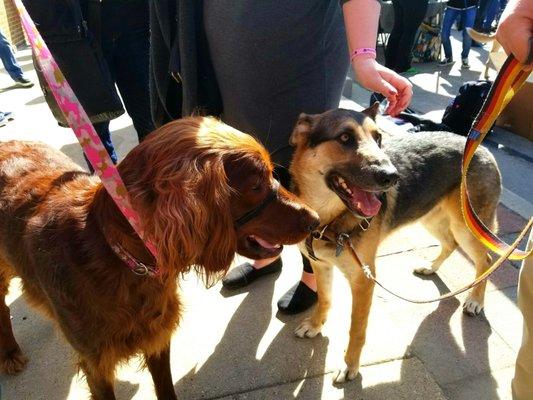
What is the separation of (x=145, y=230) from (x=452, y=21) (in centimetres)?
1014

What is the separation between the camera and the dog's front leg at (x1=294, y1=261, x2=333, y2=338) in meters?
2.86

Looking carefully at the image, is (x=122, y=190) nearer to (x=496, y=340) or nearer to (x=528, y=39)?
(x=528, y=39)

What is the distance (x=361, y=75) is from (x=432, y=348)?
6.24 ft

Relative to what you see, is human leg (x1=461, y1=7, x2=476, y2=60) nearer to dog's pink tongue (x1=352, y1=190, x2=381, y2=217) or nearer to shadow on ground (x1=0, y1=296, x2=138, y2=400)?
dog's pink tongue (x1=352, y1=190, x2=381, y2=217)

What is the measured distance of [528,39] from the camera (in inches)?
55.2

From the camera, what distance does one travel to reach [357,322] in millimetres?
2602

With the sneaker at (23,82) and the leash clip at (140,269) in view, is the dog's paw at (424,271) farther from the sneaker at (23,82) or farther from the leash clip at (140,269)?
the sneaker at (23,82)

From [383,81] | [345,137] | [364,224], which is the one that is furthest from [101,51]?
[364,224]

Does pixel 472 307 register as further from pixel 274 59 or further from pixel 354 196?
pixel 274 59

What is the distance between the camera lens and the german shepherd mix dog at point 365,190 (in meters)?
2.47

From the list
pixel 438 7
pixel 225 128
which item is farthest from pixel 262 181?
pixel 438 7

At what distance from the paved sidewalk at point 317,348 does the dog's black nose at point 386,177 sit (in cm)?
124

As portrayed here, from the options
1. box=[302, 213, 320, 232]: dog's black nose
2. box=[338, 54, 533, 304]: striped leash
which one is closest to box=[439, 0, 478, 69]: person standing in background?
box=[338, 54, 533, 304]: striped leash

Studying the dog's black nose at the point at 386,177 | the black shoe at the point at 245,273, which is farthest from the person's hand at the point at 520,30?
the black shoe at the point at 245,273
